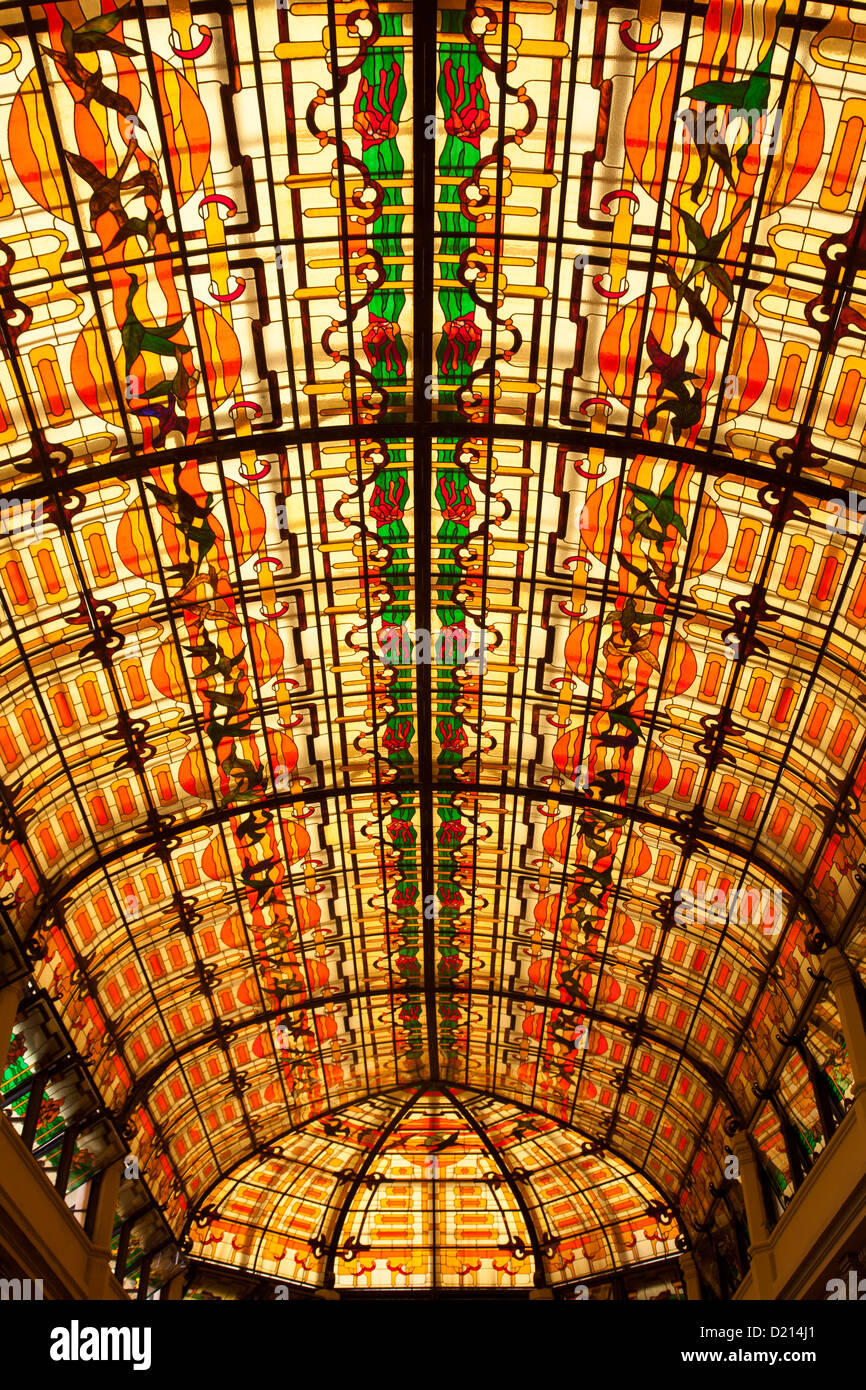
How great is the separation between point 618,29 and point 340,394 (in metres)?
4.68

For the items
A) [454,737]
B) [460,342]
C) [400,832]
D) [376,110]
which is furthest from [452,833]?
[376,110]

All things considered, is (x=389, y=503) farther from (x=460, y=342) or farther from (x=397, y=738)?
(x=397, y=738)

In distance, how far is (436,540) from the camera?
639 inches

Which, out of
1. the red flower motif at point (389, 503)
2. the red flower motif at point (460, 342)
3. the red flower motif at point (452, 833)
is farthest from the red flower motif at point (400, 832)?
the red flower motif at point (460, 342)

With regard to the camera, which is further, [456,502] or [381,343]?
[456,502]

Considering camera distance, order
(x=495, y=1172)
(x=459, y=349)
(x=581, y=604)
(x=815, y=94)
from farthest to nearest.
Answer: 1. (x=495, y=1172)
2. (x=581, y=604)
3. (x=459, y=349)
4. (x=815, y=94)

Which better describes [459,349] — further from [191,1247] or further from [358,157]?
[191,1247]

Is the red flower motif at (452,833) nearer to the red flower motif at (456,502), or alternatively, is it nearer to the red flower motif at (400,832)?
the red flower motif at (400,832)

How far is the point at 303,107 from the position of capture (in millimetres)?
11922

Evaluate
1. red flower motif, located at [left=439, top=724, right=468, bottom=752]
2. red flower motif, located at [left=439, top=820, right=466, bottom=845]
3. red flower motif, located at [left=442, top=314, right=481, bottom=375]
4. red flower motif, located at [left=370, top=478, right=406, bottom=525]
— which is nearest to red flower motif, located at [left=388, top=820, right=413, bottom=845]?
red flower motif, located at [left=439, top=820, right=466, bottom=845]

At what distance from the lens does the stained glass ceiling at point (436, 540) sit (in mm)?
11555

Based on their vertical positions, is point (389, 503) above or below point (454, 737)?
above

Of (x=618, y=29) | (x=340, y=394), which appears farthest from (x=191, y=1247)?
(x=618, y=29)

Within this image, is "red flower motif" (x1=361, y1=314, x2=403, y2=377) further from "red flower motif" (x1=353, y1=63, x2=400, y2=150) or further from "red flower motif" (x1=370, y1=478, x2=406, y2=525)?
"red flower motif" (x1=353, y1=63, x2=400, y2=150)
